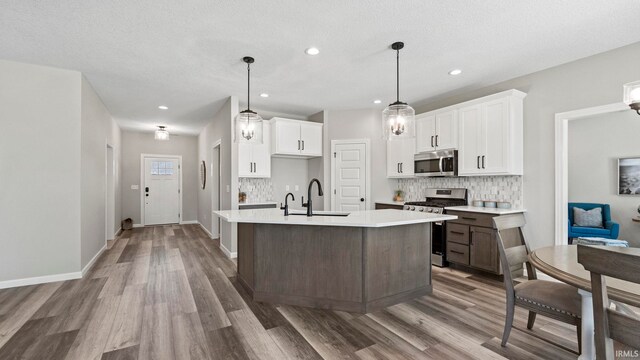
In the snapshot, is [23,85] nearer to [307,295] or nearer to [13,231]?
[13,231]

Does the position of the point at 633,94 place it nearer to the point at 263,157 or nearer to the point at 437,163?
the point at 437,163

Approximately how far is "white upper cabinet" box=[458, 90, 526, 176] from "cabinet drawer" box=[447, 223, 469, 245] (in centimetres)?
80

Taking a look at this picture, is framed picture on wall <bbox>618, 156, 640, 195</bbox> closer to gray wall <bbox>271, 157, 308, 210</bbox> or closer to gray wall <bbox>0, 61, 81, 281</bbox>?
gray wall <bbox>271, 157, 308, 210</bbox>

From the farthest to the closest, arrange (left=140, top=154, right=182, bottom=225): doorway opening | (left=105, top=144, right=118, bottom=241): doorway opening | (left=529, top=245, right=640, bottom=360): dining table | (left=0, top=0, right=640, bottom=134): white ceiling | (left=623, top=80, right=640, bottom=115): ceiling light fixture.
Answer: (left=140, top=154, right=182, bottom=225): doorway opening → (left=105, top=144, right=118, bottom=241): doorway opening → (left=0, top=0, right=640, bottom=134): white ceiling → (left=623, top=80, right=640, bottom=115): ceiling light fixture → (left=529, top=245, right=640, bottom=360): dining table

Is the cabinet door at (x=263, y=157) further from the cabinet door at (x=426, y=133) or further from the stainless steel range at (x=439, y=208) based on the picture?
the cabinet door at (x=426, y=133)

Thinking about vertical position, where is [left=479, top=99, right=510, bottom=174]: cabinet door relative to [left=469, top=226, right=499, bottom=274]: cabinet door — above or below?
above

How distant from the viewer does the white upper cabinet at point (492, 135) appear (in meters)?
3.74

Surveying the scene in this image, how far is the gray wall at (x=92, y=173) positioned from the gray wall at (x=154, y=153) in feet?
9.46

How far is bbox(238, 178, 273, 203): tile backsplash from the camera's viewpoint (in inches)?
→ 220

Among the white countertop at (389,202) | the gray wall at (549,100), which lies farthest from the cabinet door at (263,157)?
the gray wall at (549,100)

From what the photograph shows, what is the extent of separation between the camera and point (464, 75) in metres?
3.84

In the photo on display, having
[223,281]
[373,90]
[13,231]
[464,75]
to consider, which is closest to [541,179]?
[464,75]

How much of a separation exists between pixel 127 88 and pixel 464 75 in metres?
4.82

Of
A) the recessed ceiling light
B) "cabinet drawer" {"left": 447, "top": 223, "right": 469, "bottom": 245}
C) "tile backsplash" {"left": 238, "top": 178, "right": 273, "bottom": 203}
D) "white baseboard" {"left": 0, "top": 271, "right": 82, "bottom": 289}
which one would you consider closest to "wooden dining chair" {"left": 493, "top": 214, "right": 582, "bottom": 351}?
"cabinet drawer" {"left": 447, "top": 223, "right": 469, "bottom": 245}
